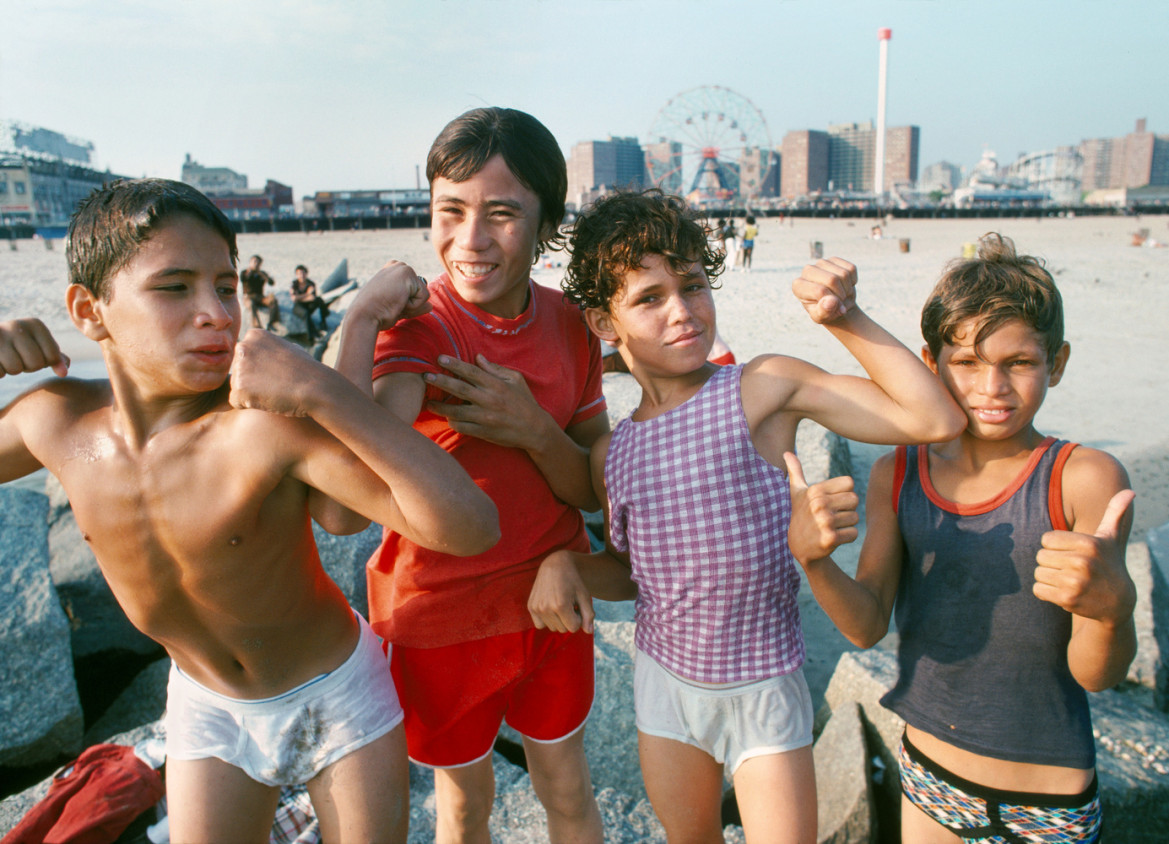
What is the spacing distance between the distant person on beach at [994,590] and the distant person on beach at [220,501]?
3.01 feet

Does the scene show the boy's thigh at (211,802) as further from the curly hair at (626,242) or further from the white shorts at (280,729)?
the curly hair at (626,242)

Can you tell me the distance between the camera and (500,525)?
1789mm

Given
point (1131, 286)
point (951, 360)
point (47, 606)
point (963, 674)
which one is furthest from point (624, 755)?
point (1131, 286)

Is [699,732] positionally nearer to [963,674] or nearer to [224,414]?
[963,674]

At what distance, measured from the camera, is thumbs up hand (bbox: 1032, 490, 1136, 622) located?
4.24 feet

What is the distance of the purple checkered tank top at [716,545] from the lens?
166 centimetres

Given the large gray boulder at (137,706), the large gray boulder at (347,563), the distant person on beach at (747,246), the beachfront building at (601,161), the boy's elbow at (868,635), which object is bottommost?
the large gray boulder at (137,706)

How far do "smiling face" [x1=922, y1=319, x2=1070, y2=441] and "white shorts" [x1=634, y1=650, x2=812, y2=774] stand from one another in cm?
71

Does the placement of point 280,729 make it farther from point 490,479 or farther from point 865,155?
point 865,155

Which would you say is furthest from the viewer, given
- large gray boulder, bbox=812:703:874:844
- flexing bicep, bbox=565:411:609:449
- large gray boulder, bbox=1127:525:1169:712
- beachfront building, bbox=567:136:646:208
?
beachfront building, bbox=567:136:646:208

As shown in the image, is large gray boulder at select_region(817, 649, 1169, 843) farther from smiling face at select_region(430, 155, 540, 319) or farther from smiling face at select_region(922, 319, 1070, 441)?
smiling face at select_region(430, 155, 540, 319)

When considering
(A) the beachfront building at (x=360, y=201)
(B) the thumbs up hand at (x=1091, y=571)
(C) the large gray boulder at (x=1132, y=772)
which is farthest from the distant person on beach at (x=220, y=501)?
(A) the beachfront building at (x=360, y=201)

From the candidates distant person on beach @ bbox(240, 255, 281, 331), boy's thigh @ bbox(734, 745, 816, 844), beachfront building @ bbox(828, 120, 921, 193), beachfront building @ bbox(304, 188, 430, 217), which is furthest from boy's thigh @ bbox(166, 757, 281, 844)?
beachfront building @ bbox(828, 120, 921, 193)

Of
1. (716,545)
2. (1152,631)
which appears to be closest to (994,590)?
(716,545)
